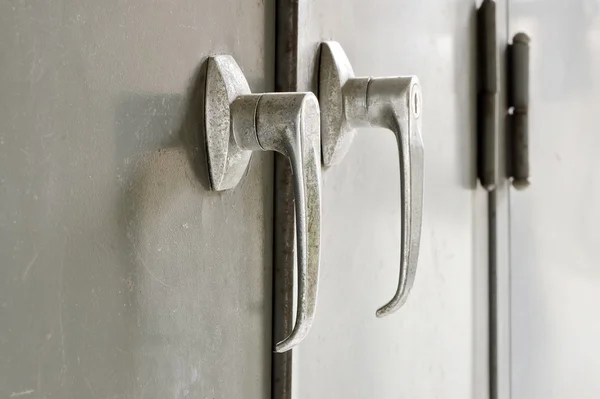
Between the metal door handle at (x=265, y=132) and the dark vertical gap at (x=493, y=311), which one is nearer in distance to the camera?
the metal door handle at (x=265, y=132)

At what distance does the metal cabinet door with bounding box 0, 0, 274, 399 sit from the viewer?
228 millimetres

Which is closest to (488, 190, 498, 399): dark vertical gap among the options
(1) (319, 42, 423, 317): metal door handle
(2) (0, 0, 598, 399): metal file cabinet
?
(2) (0, 0, 598, 399): metal file cabinet

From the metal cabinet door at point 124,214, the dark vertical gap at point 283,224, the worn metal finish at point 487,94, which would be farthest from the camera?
the worn metal finish at point 487,94

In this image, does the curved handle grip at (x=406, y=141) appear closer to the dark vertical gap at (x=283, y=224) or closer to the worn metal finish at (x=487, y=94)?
the dark vertical gap at (x=283, y=224)

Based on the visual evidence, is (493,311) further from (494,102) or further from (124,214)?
(124,214)

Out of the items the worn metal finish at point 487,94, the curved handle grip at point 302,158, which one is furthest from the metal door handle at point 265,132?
the worn metal finish at point 487,94

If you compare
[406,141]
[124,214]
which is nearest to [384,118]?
[406,141]

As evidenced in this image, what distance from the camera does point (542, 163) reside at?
2.24 ft

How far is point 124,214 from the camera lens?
271 mm

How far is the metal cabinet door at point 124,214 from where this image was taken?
228 mm

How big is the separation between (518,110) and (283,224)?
0.38 meters

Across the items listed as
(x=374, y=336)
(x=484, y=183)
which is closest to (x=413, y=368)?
(x=374, y=336)

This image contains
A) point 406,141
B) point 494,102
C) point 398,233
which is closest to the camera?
point 406,141

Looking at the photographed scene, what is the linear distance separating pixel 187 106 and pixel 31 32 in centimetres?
9
